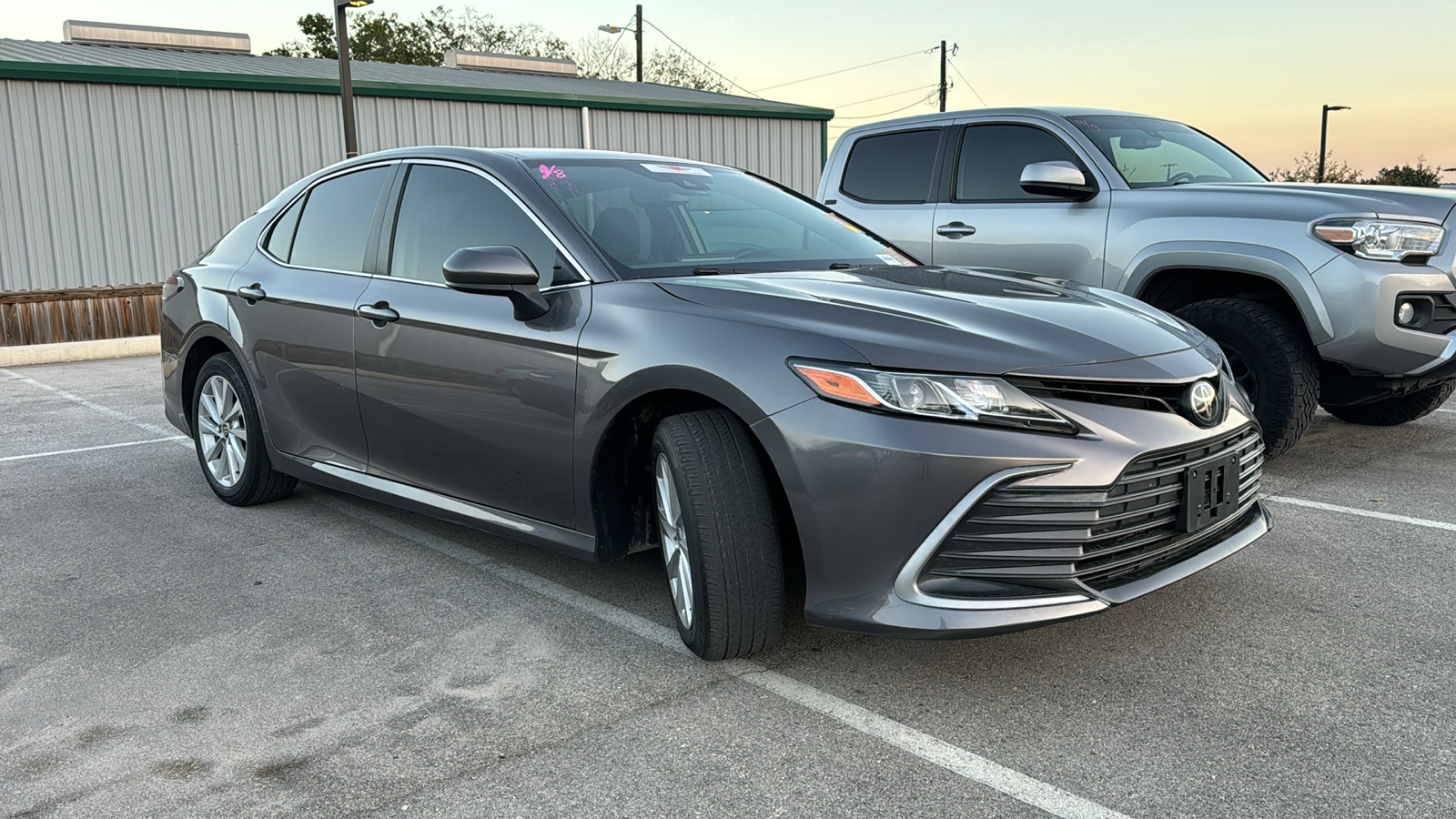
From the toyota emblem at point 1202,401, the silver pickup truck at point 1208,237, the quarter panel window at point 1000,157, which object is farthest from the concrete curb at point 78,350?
the toyota emblem at point 1202,401

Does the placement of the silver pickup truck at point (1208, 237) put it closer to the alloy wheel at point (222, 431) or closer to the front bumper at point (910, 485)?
the front bumper at point (910, 485)

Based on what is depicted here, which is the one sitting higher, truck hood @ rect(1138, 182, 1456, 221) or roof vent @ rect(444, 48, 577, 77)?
roof vent @ rect(444, 48, 577, 77)

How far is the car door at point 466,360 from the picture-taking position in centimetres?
351

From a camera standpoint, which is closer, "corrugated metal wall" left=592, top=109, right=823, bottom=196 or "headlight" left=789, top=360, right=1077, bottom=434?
"headlight" left=789, top=360, right=1077, bottom=434

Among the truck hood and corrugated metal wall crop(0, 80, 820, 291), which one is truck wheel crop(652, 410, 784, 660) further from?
corrugated metal wall crop(0, 80, 820, 291)

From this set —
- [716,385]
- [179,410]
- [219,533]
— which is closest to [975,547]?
[716,385]

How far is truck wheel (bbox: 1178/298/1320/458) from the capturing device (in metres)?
5.29

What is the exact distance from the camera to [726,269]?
368cm

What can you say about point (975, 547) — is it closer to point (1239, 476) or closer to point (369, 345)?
point (1239, 476)

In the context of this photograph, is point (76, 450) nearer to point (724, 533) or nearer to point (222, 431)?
point (222, 431)

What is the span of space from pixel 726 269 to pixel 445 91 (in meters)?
17.6

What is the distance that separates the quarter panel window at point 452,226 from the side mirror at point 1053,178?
Answer: 121 inches

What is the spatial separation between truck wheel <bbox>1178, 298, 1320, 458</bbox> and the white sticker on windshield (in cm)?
280

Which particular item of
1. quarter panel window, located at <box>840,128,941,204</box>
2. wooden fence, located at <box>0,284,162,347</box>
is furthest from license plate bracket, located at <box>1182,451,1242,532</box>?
wooden fence, located at <box>0,284,162,347</box>
